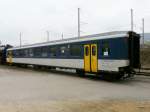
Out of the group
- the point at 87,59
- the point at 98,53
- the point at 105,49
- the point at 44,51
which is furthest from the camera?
the point at 44,51

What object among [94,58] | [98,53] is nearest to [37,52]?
[94,58]

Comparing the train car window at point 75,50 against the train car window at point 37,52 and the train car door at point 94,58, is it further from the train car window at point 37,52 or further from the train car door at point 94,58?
the train car window at point 37,52

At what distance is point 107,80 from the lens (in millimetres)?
18188

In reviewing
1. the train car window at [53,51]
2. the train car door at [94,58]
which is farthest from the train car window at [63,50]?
the train car door at [94,58]

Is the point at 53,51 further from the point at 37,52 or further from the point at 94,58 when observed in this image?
the point at 94,58

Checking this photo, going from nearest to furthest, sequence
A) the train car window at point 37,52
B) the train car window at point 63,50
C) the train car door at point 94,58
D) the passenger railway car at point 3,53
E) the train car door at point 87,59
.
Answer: the train car door at point 94,58, the train car door at point 87,59, the train car window at point 63,50, the train car window at point 37,52, the passenger railway car at point 3,53

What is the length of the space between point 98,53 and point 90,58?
0.96 metres

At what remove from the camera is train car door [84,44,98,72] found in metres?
18.6

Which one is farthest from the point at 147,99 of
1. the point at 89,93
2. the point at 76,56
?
the point at 76,56

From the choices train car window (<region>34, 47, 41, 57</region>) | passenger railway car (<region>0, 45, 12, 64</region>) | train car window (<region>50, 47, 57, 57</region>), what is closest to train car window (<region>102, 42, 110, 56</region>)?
train car window (<region>50, 47, 57, 57</region>)

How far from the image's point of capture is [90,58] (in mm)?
19016

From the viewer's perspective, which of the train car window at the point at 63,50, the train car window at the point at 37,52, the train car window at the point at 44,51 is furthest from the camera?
the train car window at the point at 37,52

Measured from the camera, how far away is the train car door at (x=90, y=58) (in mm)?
18578

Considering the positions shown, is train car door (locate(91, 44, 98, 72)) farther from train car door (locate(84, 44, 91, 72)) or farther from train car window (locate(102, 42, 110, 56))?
train car window (locate(102, 42, 110, 56))
